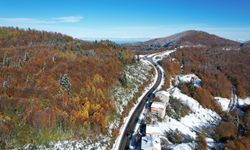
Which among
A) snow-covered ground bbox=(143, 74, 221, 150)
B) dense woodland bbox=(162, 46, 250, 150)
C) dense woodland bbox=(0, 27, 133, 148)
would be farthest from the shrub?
dense woodland bbox=(0, 27, 133, 148)

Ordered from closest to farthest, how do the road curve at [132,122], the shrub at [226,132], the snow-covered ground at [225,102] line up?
the road curve at [132,122]
the shrub at [226,132]
the snow-covered ground at [225,102]

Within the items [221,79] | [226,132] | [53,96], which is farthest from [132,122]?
[221,79]

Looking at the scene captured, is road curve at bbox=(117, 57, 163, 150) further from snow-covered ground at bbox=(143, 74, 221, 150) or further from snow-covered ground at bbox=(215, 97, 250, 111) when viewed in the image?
snow-covered ground at bbox=(215, 97, 250, 111)

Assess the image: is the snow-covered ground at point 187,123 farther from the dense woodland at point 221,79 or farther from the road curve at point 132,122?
the road curve at point 132,122

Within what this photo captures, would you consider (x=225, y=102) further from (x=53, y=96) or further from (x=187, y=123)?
(x=53, y=96)

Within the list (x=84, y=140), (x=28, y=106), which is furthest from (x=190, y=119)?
(x=28, y=106)

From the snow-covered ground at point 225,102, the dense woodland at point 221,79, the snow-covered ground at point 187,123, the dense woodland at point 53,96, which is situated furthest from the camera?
the snow-covered ground at point 225,102

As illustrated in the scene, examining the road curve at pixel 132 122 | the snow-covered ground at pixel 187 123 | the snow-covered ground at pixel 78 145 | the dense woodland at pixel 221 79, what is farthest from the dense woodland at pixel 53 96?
the dense woodland at pixel 221 79

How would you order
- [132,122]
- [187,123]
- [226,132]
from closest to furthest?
[132,122] < [226,132] < [187,123]

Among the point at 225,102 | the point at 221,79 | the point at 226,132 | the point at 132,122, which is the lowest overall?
the point at 225,102
